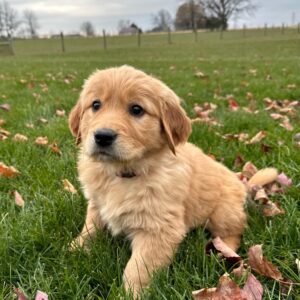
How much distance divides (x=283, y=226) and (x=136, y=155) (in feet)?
2.85

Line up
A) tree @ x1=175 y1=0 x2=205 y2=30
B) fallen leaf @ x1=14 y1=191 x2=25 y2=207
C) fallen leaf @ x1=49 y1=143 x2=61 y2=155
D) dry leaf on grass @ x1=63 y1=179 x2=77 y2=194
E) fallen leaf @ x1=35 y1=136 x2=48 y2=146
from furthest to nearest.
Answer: tree @ x1=175 y1=0 x2=205 y2=30 → fallen leaf @ x1=35 y1=136 x2=48 y2=146 → fallen leaf @ x1=49 y1=143 x2=61 y2=155 → dry leaf on grass @ x1=63 y1=179 x2=77 y2=194 → fallen leaf @ x1=14 y1=191 x2=25 y2=207

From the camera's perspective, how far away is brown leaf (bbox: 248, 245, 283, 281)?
6.26 feet

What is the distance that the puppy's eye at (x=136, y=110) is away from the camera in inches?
Result: 85.7

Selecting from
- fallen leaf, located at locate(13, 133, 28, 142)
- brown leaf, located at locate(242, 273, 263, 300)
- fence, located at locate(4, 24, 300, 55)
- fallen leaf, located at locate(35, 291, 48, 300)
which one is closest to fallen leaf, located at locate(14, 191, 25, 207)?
fallen leaf, located at locate(35, 291, 48, 300)

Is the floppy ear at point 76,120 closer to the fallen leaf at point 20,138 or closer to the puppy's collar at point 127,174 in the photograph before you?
the puppy's collar at point 127,174

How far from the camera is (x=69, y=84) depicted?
24.8 feet

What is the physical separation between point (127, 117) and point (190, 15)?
2845 inches

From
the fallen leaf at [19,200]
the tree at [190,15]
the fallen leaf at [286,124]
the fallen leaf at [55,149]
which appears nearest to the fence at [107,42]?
the tree at [190,15]

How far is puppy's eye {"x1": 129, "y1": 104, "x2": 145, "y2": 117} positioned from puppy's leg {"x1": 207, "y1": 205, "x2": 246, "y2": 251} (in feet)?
2.40

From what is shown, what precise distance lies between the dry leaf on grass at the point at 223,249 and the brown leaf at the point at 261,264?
0.09 meters

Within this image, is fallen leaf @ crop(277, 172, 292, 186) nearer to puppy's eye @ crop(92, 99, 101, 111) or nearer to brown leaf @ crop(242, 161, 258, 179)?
brown leaf @ crop(242, 161, 258, 179)

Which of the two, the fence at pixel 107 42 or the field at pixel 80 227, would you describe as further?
the fence at pixel 107 42

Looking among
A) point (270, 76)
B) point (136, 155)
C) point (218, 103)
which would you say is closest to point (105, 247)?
point (136, 155)

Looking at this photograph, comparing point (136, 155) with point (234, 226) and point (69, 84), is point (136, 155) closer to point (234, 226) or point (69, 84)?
point (234, 226)
